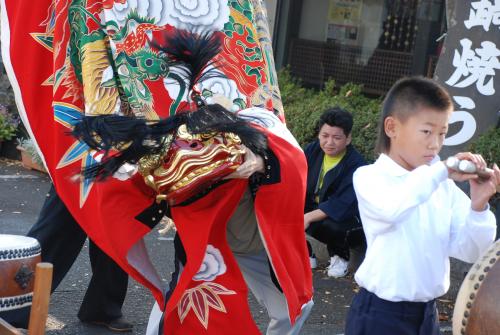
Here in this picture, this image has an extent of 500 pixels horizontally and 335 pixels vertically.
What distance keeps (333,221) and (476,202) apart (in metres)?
2.98

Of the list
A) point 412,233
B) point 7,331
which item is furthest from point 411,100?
point 7,331

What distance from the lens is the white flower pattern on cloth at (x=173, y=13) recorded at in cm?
365

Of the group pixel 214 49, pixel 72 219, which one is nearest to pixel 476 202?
pixel 214 49

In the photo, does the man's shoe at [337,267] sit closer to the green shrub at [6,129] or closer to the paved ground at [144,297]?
the paved ground at [144,297]

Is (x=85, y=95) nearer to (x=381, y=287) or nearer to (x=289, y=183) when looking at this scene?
(x=289, y=183)

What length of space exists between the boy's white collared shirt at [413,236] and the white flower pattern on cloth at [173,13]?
1085 mm

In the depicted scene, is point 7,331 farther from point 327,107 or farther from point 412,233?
point 327,107

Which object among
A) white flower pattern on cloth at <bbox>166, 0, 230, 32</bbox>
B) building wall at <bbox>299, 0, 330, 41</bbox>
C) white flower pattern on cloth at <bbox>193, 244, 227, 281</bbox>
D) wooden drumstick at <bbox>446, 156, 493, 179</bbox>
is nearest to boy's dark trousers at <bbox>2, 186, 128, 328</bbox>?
white flower pattern on cloth at <bbox>193, 244, 227, 281</bbox>

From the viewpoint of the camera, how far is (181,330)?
11.9 feet

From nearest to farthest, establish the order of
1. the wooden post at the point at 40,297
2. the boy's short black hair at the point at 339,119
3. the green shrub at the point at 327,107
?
the wooden post at the point at 40,297 → the boy's short black hair at the point at 339,119 → the green shrub at the point at 327,107

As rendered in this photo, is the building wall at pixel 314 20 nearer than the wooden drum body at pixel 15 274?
No

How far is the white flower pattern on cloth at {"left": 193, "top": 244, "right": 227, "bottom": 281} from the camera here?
355 centimetres

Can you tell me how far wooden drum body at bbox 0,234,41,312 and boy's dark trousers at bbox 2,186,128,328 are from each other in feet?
3.02

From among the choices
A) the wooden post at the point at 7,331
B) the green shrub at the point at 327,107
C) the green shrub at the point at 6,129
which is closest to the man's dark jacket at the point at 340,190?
the green shrub at the point at 327,107
